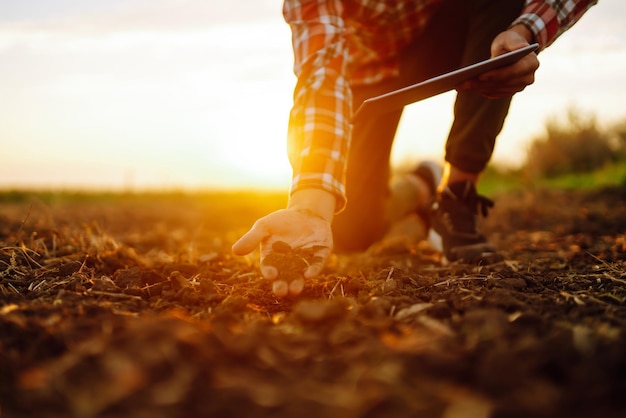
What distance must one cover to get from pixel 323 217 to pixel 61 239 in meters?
1.41

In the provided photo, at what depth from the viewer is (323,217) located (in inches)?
74.7

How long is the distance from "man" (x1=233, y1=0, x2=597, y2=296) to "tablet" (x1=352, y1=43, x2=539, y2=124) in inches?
3.9

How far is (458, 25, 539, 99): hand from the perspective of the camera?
1.97 m

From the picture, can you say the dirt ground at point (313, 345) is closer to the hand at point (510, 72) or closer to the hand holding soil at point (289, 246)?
the hand holding soil at point (289, 246)

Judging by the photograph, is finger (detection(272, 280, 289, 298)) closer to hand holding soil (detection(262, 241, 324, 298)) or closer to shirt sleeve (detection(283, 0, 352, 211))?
hand holding soil (detection(262, 241, 324, 298))

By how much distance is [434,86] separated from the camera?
1.97m

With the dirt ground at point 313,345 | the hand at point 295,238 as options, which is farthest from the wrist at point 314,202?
the dirt ground at point 313,345

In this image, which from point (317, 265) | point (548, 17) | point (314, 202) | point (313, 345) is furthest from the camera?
point (548, 17)

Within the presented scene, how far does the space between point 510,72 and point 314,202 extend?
0.95 m

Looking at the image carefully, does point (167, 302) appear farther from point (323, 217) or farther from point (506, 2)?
point (506, 2)

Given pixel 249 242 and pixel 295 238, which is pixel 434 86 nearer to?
pixel 295 238

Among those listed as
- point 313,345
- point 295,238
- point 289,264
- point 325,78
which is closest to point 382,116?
point 325,78

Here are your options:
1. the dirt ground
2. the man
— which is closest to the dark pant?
the man

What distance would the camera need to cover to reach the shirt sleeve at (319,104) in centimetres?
200
